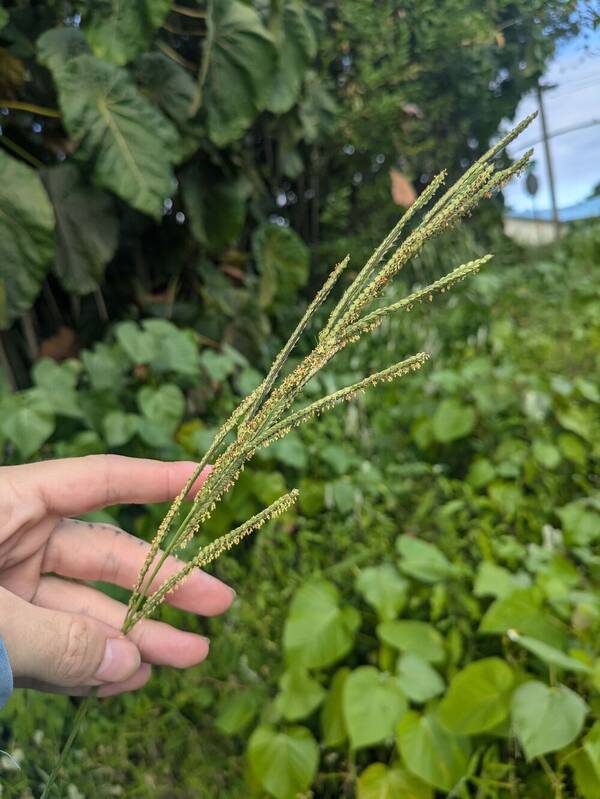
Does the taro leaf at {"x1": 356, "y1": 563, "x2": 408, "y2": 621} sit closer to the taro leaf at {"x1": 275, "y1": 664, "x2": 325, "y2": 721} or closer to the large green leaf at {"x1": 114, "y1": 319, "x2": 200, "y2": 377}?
the taro leaf at {"x1": 275, "y1": 664, "x2": 325, "y2": 721}

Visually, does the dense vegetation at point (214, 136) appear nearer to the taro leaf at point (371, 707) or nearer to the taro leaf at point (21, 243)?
the taro leaf at point (21, 243)

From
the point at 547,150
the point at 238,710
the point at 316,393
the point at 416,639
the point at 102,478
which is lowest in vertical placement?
the point at 238,710

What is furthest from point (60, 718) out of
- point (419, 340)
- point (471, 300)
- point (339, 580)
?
point (471, 300)

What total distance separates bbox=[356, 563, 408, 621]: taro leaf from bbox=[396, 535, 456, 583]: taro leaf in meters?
0.02

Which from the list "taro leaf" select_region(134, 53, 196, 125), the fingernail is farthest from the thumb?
"taro leaf" select_region(134, 53, 196, 125)

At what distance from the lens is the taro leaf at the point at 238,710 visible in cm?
99

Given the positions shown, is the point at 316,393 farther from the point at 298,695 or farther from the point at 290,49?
the point at 290,49

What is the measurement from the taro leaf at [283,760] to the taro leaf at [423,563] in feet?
0.82

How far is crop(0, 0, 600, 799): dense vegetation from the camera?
2.81 feet

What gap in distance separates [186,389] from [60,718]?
562 millimetres

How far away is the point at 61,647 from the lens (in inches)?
17.7

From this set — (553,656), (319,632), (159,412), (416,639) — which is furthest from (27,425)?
(553,656)

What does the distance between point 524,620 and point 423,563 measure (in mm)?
170

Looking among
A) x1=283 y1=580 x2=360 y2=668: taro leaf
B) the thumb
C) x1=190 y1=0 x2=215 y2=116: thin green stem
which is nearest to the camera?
the thumb
